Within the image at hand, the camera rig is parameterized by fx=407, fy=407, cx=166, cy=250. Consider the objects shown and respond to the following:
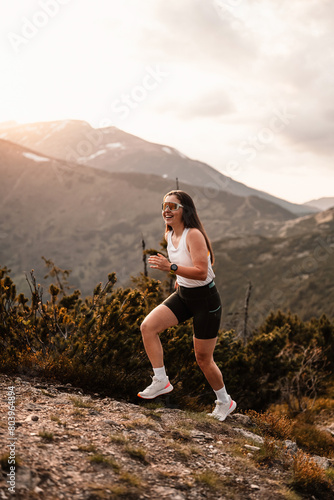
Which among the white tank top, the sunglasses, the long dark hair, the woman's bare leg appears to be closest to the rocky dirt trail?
the woman's bare leg

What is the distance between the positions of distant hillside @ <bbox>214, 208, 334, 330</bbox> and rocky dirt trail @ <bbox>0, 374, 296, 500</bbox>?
10167 cm

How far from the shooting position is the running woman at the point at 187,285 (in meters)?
3.74

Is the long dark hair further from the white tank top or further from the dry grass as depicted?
the dry grass

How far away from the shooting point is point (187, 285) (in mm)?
3953

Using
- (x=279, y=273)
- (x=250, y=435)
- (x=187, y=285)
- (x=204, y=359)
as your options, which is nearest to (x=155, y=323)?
(x=187, y=285)

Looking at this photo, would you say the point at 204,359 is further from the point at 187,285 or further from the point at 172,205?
the point at 172,205

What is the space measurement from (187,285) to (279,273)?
15147 centimetres

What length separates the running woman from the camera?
374cm

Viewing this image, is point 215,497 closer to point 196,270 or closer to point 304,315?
point 196,270

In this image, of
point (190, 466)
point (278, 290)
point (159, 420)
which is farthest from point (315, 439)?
point (278, 290)

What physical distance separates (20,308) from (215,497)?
4228 mm

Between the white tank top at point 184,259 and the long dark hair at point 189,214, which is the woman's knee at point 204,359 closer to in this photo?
the white tank top at point 184,259

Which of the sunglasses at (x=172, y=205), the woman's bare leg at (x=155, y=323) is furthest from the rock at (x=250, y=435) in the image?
the sunglasses at (x=172, y=205)

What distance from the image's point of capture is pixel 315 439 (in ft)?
21.6
